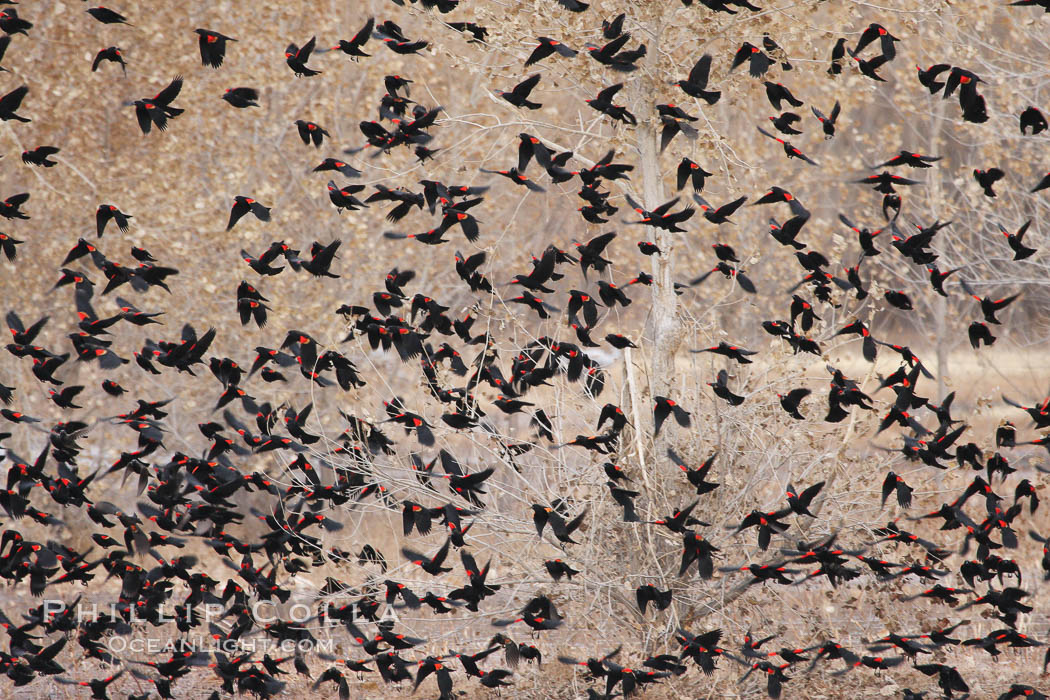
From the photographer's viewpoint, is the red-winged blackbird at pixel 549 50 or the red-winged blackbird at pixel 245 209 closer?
the red-winged blackbird at pixel 549 50

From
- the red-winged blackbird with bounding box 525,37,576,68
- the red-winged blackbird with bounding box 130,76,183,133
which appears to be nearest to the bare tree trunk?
the red-winged blackbird with bounding box 525,37,576,68

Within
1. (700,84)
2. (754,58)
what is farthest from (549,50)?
(754,58)

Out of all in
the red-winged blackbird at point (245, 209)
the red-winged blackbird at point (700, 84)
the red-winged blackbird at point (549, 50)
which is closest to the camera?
the red-winged blackbird at point (700, 84)

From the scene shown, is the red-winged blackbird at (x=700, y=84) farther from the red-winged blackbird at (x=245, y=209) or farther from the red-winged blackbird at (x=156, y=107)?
the red-winged blackbird at (x=156, y=107)

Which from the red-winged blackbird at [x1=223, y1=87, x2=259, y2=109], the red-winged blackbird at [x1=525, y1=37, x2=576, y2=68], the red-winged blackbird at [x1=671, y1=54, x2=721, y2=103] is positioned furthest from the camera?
the red-winged blackbird at [x1=223, y1=87, x2=259, y2=109]

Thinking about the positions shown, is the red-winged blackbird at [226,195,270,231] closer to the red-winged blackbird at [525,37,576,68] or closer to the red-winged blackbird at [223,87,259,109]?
the red-winged blackbird at [223,87,259,109]

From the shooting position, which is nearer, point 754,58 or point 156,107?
point 754,58

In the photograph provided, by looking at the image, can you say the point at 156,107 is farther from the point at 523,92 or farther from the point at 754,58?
the point at 754,58

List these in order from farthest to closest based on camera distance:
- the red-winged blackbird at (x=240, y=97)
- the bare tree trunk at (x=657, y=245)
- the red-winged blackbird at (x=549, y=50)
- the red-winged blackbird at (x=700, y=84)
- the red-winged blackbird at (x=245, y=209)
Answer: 1. the bare tree trunk at (x=657, y=245)
2. the red-winged blackbird at (x=240, y=97)
3. the red-winged blackbird at (x=245, y=209)
4. the red-winged blackbird at (x=549, y=50)
5. the red-winged blackbird at (x=700, y=84)

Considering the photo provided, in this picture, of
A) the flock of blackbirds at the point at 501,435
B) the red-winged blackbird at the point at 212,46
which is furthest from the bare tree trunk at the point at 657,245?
the red-winged blackbird at the point at 212,46

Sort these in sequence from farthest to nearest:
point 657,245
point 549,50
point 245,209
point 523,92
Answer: point 657,245, point 245,209, point 523,92, point 549,50

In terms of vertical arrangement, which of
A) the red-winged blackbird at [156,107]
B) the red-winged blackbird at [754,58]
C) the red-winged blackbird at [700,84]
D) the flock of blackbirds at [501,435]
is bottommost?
the flock of blackbirds at [501,435]

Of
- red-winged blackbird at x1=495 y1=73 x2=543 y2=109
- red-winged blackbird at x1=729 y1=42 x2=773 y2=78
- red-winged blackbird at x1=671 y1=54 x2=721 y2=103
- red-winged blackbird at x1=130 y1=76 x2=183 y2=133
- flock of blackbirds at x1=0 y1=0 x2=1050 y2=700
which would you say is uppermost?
red-winged blackbird at x1=729 y1=42 x2=773 y2=78

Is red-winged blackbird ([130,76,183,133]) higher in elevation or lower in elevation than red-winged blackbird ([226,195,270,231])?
higher
